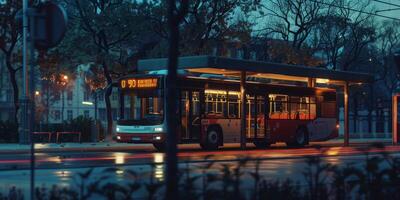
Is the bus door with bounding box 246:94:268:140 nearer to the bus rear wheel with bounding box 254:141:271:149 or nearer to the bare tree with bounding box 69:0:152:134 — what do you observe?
the bus rear wheel with bounding box 254:141:271:149

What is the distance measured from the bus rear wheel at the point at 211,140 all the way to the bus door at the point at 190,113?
62cm

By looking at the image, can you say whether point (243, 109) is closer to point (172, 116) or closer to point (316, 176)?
point (316, 176)

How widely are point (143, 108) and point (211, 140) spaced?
3.26 m

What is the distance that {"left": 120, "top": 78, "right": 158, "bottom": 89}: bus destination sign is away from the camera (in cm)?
2692

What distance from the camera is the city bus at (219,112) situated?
27.4 m

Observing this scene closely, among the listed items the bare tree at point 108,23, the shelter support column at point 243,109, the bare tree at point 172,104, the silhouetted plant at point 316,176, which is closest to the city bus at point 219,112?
the shelter support column at point 243,109

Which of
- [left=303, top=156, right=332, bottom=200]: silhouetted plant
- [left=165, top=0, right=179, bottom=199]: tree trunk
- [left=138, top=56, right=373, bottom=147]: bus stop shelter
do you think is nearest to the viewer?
[left=165, top=0, right=179, bottom=199]: tree trunk

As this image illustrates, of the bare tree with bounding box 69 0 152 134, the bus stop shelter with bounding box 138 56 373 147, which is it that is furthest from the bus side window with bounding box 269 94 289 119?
the bare tree with bounding box 69 0 152 134

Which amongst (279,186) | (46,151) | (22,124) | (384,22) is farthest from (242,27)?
(279,186)

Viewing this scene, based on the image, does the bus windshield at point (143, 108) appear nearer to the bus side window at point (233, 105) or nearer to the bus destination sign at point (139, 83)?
the bus destination sign at point (139, 83)

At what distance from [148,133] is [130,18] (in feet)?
46.5

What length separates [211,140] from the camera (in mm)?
28938

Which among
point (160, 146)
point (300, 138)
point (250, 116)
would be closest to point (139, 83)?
point (160, 146)

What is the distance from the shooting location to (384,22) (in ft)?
219
